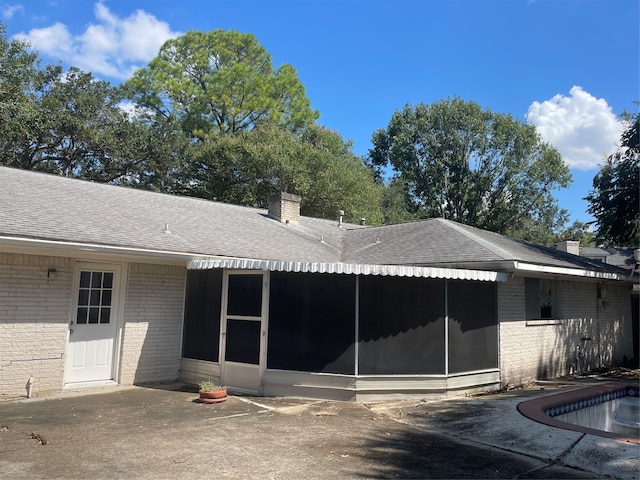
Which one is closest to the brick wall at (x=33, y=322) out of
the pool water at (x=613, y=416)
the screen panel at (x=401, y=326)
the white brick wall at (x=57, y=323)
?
the white brick wall at (x=57, y=323)

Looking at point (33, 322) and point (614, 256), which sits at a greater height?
point (614, 256)

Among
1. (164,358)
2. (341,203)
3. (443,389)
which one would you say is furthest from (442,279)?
(341,203)

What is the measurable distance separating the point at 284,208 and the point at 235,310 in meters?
6.94

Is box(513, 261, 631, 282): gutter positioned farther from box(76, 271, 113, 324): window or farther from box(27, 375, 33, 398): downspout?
box(27, 375, 33, 398): downspout

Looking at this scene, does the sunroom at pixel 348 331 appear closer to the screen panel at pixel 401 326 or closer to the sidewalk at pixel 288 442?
the screen panel at pixel 401 326

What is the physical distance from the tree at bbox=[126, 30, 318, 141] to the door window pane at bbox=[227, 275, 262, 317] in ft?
83.5

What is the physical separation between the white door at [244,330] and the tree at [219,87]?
25.6 m

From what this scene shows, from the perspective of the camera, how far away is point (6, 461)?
16.8 feet

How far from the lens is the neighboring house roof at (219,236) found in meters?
8.57

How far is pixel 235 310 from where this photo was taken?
9586 mm

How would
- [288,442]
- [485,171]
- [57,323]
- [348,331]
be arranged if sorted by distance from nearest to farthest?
[288,442]
[348,331]
[57,323]
[485,171]

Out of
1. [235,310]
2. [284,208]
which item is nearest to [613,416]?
[235,310]

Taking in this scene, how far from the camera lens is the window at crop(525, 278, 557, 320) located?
37.0 ft

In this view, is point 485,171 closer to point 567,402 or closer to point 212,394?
point 567,402
